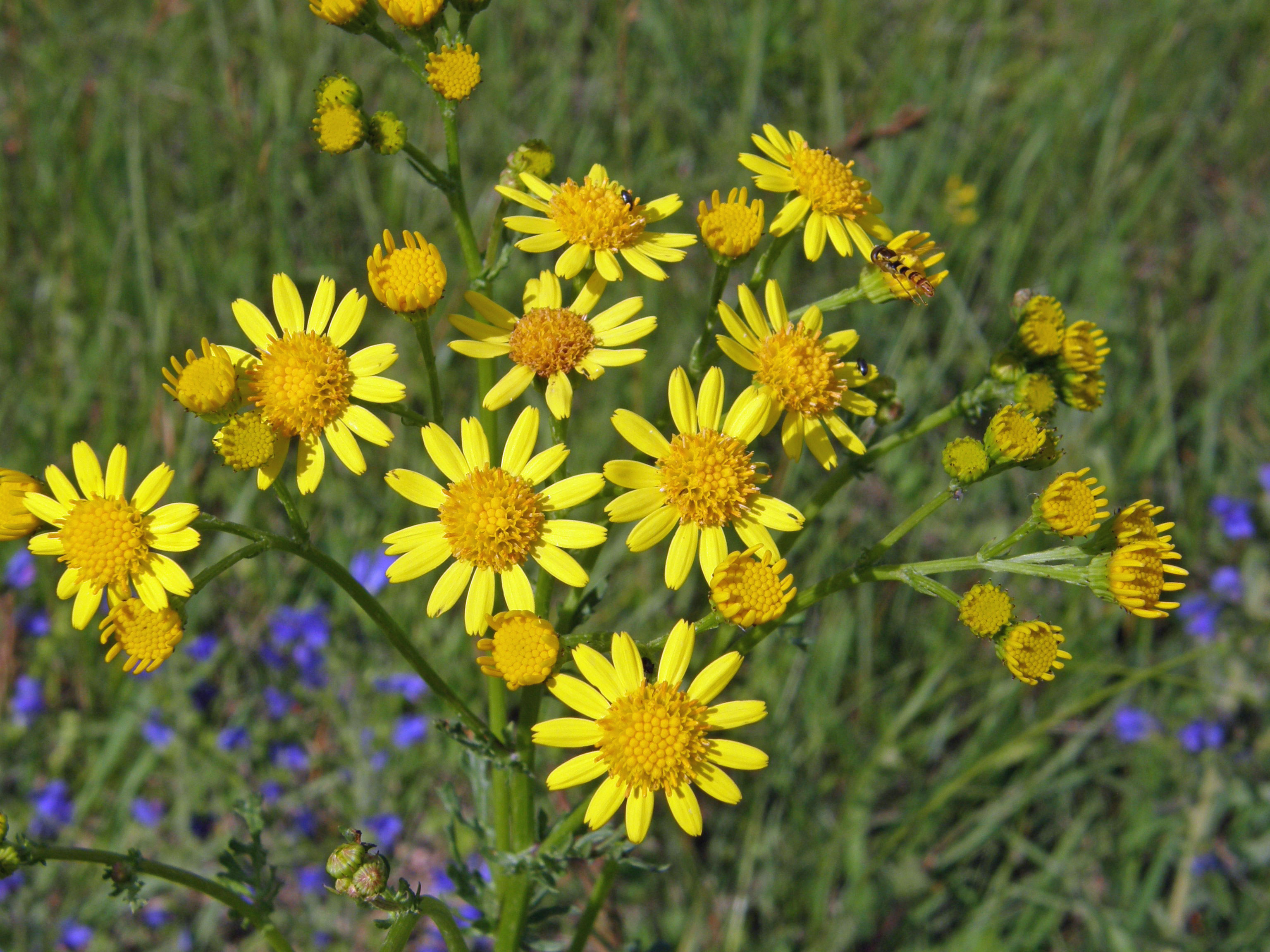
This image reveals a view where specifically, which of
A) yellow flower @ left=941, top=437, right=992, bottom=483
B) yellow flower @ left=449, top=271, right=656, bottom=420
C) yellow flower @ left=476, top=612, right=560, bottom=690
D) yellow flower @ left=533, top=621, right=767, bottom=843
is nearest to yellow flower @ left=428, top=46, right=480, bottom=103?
yellow flower @ left=449, top=271, right=656, bottom=420

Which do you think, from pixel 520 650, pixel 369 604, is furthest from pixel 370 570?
pixel 520 650

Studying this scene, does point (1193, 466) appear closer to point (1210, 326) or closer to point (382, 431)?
point (1210, 326)

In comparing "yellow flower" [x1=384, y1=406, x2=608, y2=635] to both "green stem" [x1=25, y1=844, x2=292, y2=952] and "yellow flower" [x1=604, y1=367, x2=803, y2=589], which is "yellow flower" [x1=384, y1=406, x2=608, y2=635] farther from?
"green stem" [x1=25, y1=844, x2=292, y2=952]

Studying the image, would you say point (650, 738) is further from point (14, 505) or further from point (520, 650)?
point (14, 505)

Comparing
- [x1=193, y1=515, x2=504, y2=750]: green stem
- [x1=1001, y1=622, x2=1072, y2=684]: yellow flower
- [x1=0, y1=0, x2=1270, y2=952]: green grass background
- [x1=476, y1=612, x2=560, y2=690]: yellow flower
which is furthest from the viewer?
[x1=0, y1=0, x2=1270, y2=952]: green grass background

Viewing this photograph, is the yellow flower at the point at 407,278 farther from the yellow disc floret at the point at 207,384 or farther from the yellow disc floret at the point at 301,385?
the yellow disc floret at the point at 207,384

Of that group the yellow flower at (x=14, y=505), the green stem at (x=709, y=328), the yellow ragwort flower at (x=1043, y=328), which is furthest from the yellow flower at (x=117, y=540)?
the yellow ragwort flower at (x=1043, y=328)
